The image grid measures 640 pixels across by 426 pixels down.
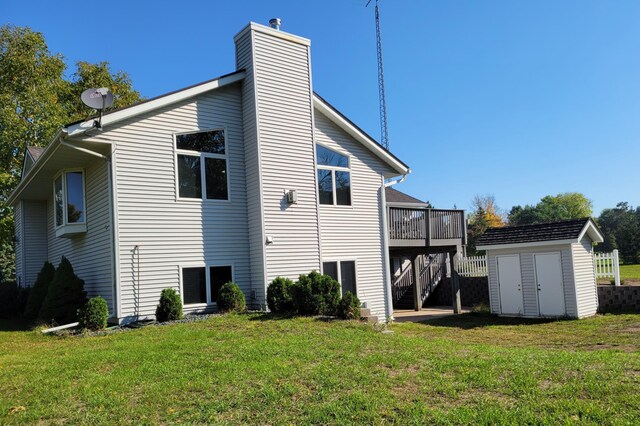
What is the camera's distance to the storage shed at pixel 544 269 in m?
14.7

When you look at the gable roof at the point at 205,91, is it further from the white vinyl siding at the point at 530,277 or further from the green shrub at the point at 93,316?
the white vinyl siding at the point at 530,277

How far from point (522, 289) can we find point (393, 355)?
10403mm

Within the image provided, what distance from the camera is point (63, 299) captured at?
11.6 meters

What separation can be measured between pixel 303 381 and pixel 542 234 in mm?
12106

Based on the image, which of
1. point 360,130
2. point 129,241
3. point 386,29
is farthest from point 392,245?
point 386,29

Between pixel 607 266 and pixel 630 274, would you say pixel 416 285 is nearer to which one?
pixel 607 266

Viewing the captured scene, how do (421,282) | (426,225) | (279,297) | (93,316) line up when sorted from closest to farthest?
1. (93,316)
2. (279,297)
3. (426,225)
4. (421,282)

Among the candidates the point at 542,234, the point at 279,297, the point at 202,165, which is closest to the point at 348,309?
the point at 279,297

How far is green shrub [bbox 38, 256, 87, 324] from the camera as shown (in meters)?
11.5

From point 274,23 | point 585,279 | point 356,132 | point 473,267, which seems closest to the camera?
point 274,23

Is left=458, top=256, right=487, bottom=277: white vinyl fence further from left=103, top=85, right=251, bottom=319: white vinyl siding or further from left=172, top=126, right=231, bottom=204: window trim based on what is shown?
left=172, top=126, right=231, bottom=204: window trim

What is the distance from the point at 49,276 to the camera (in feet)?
45.3

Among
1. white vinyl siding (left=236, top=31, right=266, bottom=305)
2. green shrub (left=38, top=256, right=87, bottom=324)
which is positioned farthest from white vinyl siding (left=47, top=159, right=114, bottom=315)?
white vinyl siding (left=236, top=31, right=266, bottom=305)

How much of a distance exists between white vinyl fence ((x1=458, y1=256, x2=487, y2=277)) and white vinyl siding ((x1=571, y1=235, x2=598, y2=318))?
219 inches
